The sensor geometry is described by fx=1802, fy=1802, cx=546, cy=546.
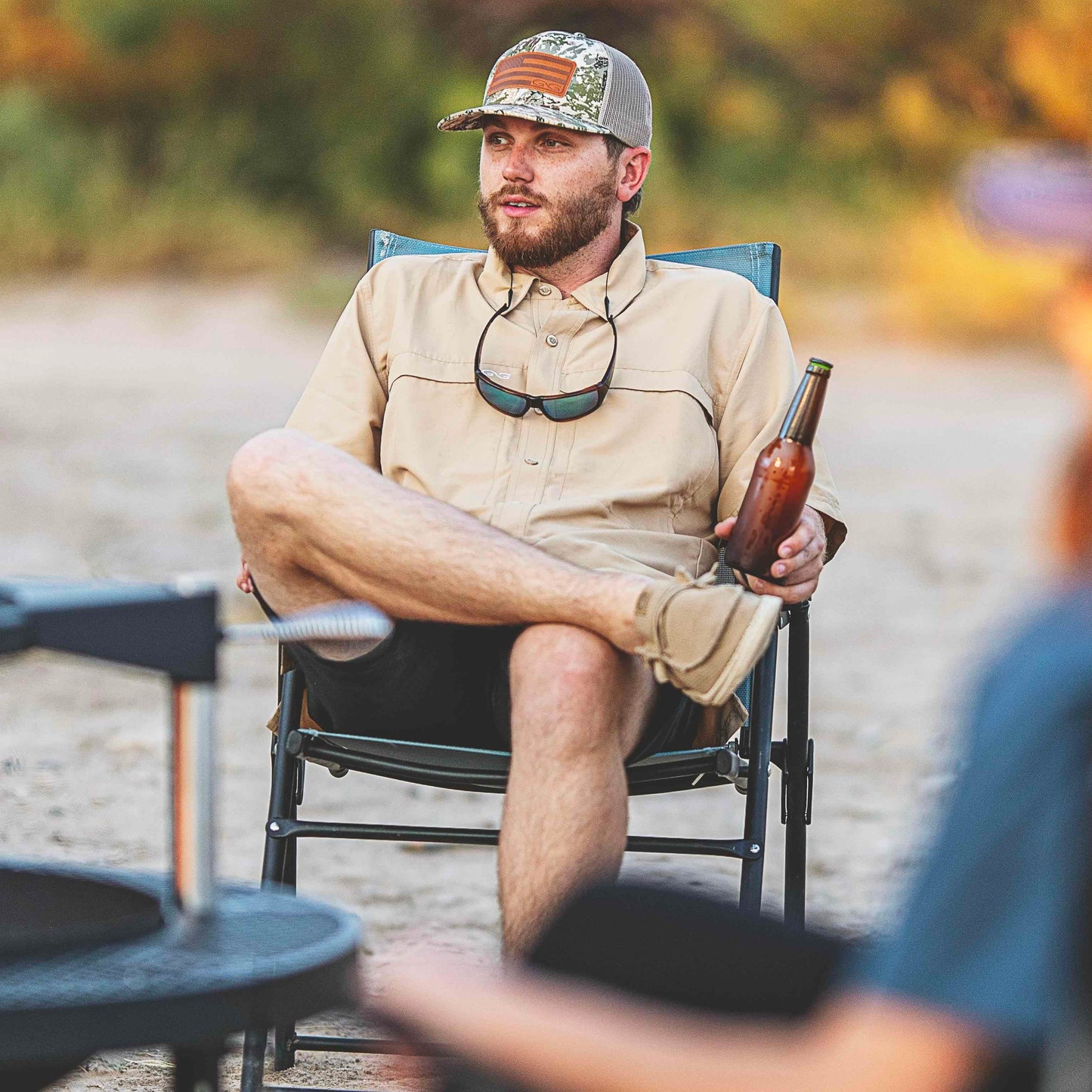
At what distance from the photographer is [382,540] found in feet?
8.29

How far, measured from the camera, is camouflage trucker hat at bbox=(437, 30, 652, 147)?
312cm

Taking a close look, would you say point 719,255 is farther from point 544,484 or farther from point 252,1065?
point 252,1065

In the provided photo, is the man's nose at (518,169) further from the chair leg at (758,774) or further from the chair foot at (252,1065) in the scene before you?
the chair foot at (252,1065)

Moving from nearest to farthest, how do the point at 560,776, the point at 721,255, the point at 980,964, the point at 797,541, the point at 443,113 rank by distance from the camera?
the point at 980,964 → the point at 560,776 → the point at 797,541 → the point at 721,255 → the point at 443,113

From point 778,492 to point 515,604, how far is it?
18.7 inches

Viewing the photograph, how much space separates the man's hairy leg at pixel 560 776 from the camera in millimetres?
2234

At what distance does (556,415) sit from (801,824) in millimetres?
766

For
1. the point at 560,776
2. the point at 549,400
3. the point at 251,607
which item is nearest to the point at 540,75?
the point at 549,400

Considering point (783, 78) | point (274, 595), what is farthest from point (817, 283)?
point (274, 595)

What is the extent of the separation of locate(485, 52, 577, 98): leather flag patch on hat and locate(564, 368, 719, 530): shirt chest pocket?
532 millimetres

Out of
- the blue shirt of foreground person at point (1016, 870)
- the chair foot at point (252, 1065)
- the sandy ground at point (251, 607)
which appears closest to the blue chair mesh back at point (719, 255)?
the sandy ground at point (251, 607)

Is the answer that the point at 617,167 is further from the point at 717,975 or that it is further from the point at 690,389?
the point at 717,975

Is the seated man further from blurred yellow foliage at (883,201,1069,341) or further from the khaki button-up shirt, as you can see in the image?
blurred yellow foliage at (883,201,1069,341)

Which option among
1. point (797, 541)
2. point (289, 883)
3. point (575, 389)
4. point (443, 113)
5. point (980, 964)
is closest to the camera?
point (980, 964)
